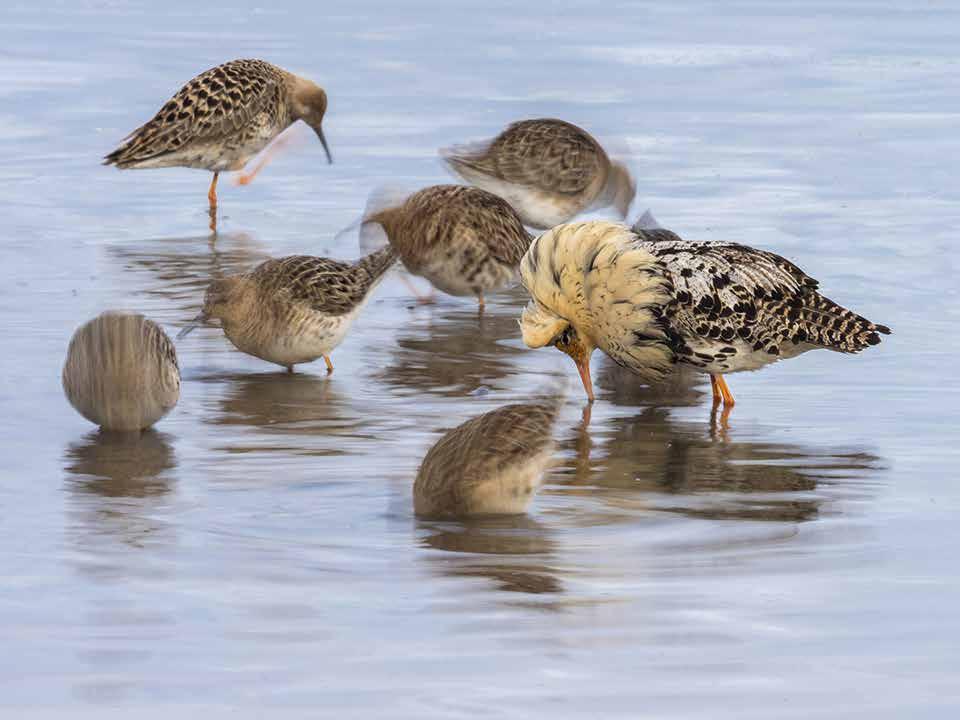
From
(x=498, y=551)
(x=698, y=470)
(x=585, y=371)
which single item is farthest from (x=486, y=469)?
(x=585, y=371)

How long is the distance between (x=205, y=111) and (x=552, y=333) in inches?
274

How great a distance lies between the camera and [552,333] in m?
11.5

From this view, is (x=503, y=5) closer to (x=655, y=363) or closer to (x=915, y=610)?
(x=655, y=363)

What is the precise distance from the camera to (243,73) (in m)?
18.0

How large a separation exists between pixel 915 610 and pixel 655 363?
11.2ft

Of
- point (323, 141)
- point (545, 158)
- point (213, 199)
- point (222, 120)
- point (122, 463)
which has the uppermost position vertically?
point (545, 158)

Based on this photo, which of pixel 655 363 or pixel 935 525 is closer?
pixel 935 525

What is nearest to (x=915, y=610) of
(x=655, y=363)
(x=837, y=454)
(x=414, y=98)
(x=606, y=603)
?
(x=606, y=603)

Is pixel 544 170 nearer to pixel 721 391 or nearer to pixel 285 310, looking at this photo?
pixel 285 310

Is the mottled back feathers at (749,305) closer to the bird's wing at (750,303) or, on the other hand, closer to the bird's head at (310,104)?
the bird's wing at (750,303)

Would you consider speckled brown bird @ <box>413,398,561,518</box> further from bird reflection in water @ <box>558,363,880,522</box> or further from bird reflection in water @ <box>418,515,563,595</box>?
bird reflection in water @ <box>558,363,880,522</box>

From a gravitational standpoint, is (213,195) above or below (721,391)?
below

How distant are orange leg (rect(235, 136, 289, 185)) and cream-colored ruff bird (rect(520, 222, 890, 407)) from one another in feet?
23.7

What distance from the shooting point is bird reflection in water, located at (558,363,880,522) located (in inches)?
385
